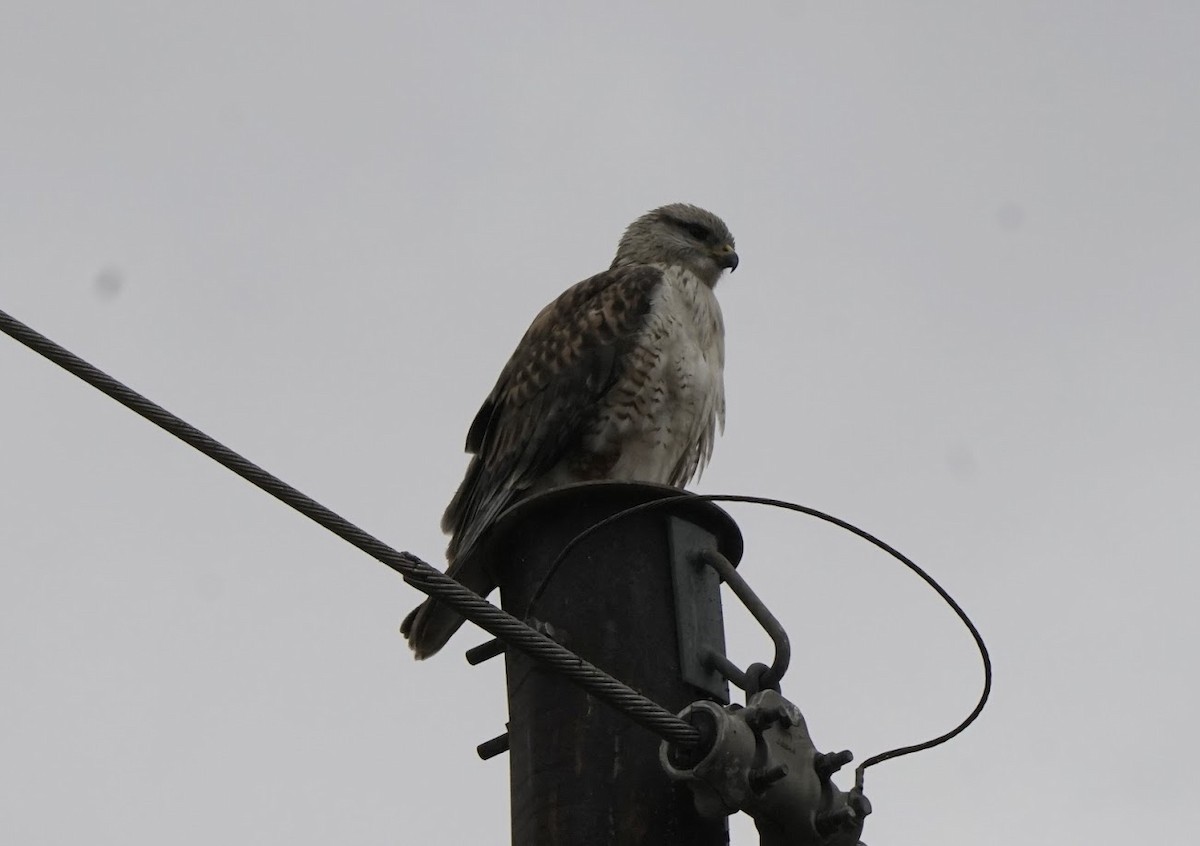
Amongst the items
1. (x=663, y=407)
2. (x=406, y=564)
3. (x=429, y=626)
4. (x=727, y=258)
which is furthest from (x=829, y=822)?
(x=727, y=258)

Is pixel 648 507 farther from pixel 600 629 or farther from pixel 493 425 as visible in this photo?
pixel 493 425

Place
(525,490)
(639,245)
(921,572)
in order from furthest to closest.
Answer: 1. (639,245)
2. (525,490)
3. (921,572)

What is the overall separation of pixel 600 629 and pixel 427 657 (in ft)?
5.40

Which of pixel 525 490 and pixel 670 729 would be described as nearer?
pixel 670 729

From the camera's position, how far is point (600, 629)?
3.47 metres

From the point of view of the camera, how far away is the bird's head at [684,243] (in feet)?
24.0

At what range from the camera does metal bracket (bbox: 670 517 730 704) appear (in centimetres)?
346

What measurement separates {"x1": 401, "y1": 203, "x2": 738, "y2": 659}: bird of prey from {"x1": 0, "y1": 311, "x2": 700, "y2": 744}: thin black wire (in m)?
2.77

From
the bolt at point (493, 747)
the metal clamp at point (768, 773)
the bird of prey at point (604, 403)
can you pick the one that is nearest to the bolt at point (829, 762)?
the metal clamp at point (768, 773)

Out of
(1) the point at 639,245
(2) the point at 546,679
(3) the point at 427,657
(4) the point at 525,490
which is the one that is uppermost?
(1) the point at 639,245

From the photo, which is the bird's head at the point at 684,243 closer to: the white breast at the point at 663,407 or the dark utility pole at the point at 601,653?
the white breast at the point at 663,407

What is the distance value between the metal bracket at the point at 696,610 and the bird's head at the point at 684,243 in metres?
3.69

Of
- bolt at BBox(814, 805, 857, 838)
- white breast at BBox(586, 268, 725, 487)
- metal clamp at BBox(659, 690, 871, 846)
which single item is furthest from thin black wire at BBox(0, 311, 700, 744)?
white breast at BBox(586, 268, 725, 487)

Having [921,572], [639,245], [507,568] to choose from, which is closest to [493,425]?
[639,245]
